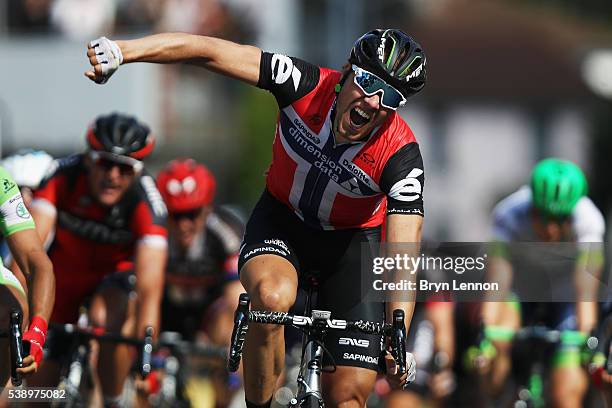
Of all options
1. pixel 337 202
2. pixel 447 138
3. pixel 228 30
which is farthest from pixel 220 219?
pixel 447 138

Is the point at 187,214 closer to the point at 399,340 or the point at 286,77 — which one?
the point at 286,77

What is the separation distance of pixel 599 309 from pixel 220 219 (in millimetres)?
3739

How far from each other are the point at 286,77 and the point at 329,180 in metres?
0.62

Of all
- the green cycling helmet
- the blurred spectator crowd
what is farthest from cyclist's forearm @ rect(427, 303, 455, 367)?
the blurred spectator crowd

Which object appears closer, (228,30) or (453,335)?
(453,335)

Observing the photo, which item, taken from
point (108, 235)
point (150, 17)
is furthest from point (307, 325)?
point (150, 17)

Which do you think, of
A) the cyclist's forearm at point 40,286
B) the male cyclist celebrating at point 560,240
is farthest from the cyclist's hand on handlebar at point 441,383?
the cyclist's forearm at point 40,286

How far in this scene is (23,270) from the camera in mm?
7020

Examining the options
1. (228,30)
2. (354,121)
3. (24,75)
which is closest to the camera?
(354,121)

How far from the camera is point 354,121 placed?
702cm

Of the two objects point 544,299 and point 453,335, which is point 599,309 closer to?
point 544,299

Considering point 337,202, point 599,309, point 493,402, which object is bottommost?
point 493,402

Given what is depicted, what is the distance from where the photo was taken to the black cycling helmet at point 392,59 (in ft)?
22.7

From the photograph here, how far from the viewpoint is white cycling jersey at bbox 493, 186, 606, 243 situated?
9.87m
